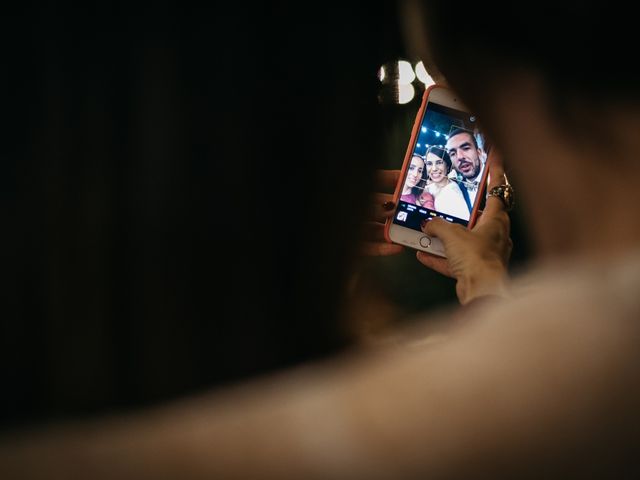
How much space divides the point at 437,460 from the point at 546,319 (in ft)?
0.26

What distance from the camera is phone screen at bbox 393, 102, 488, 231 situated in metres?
0.82

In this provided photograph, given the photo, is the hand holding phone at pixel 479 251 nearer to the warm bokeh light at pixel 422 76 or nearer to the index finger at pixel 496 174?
the index finger at pixel 496 174

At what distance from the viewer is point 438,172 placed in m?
0.82

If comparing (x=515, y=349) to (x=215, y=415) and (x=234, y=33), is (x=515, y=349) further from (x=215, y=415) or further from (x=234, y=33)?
(x=234, y=33)

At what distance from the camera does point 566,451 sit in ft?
0.76

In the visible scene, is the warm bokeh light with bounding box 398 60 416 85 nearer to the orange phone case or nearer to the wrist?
the orange phone case

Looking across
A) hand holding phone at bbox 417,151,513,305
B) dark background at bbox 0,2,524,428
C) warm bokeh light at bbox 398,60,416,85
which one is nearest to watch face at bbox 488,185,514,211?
hand holding phone at bbox 417,151,513,305

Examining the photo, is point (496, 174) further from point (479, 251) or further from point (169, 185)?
point (169, 185)

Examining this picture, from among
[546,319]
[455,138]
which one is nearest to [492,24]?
[546,319]

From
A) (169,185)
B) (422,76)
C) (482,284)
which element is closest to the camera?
(169,185)

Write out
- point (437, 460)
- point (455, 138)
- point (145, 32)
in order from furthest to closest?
point (455, 138)
point (145, 32)
point (437, 460)

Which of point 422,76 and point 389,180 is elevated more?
point 422,76

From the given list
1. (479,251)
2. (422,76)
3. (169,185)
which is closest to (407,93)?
(422,76)

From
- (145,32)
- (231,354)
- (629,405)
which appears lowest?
(231,354)
